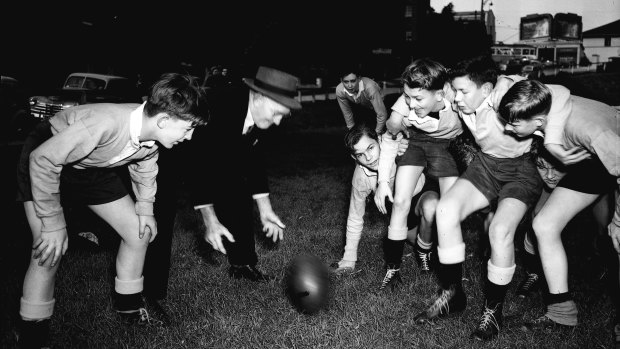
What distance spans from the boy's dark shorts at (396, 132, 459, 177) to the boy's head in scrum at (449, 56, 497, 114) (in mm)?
667

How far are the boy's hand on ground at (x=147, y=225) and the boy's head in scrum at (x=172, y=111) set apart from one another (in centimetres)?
63

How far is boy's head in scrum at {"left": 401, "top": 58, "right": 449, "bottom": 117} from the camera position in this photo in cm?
430

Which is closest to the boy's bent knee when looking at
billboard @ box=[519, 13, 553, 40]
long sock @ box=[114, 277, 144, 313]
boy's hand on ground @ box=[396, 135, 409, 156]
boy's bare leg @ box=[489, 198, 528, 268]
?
boy's bare leg @ box=[489, 198, 528, 268]

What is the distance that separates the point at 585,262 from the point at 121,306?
178 inches

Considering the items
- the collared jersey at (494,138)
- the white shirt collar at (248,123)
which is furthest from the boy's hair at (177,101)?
the collared jersey at (494,138)

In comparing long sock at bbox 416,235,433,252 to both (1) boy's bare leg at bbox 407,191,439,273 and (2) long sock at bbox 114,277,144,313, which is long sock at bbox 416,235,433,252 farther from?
(2) long sock at bbox 114,277,144,313

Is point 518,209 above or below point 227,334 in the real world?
above

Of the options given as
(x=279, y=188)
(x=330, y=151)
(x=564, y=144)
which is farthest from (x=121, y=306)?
(x=330, y=151)

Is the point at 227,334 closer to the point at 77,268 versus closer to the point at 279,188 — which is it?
the point at 77,268

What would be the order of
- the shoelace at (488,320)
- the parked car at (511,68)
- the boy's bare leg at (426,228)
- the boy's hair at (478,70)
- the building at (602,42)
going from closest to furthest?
the shoelace at (488,320) < the boy's hair at (478,70) < the boy's bare leg at (426,228) < the parked car at (511,68) < the building at (602,42)

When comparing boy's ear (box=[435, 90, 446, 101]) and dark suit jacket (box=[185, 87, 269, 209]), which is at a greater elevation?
boy's ear (box=[435, 90, 446, 101])

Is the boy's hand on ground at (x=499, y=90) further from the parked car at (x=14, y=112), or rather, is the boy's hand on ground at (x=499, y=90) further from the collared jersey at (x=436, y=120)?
the parked car at (x=14, y=112)

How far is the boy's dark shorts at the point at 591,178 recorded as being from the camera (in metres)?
3.66

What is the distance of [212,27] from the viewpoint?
693 inches
